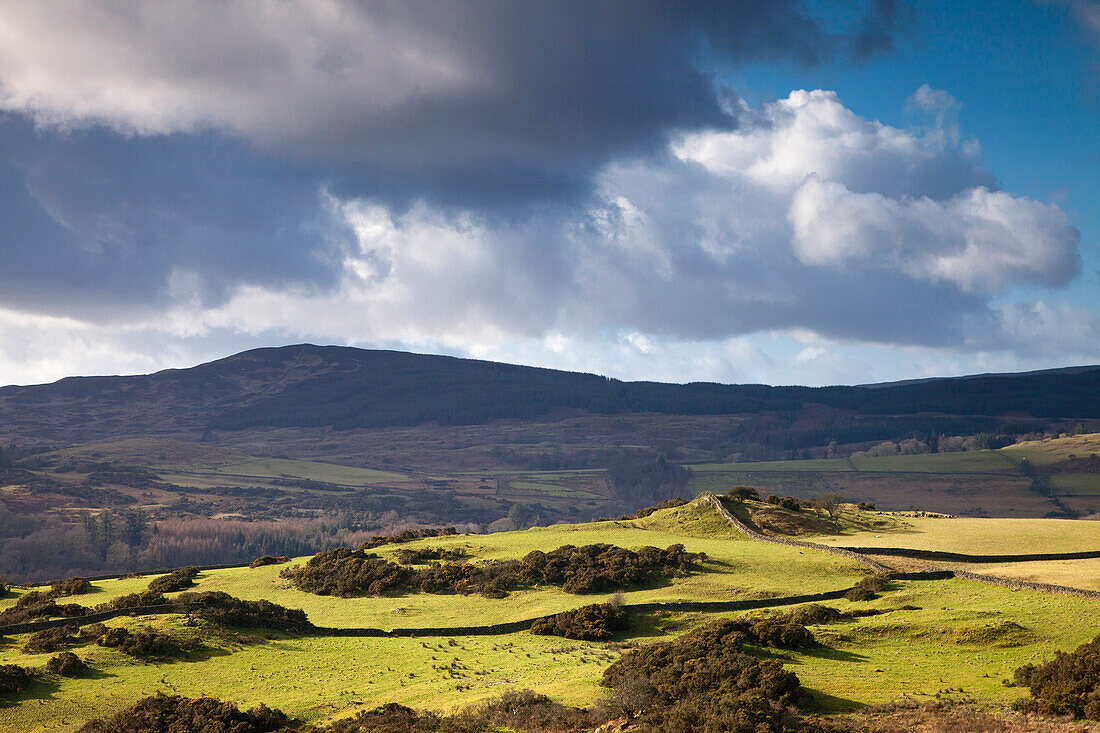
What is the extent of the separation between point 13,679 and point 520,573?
114 ft

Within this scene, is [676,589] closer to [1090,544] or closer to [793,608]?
[793,608]

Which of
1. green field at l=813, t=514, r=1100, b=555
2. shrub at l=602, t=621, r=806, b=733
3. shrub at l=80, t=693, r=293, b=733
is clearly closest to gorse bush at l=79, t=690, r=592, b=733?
shrub at l=80, t=693, r=293, b=733

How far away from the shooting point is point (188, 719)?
110ft

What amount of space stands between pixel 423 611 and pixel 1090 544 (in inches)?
2061

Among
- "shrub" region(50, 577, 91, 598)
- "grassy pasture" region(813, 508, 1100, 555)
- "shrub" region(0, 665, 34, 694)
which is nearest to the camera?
"shrub" region(0, 665, 34, 694)

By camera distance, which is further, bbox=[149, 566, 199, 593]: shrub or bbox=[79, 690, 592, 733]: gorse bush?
bbox=[149, 566, 199, 593]: shrub

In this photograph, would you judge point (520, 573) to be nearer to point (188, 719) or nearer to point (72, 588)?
point (188, 719)

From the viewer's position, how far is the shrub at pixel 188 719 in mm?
32812

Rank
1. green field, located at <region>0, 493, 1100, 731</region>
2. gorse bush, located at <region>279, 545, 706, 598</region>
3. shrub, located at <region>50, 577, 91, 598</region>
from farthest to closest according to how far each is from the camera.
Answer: shrub, located at <region>50, 577, 91, 598</region>
gorse bush, located at <region>279, 545, 706, 598</region>
green field, located at <region>0, 493, 1100, 731</region>

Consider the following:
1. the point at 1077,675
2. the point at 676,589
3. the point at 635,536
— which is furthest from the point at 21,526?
the point at 1077,675

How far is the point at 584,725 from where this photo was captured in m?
33.5

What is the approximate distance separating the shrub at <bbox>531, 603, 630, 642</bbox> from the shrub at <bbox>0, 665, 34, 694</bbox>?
27461mm

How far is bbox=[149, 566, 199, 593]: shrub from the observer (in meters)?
63.8

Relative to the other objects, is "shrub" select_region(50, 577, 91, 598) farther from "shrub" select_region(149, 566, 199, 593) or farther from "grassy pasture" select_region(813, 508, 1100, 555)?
"grassy pasture" select_region(813, 508, 1100, 555)
